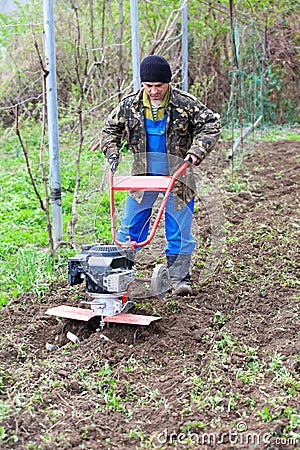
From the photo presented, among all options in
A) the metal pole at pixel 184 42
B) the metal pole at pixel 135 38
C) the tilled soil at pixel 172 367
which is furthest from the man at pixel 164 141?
the metal pole at pixel 184 42

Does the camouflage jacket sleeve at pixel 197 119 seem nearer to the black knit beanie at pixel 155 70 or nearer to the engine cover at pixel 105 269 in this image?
the black knit beanie at pixel 155 70

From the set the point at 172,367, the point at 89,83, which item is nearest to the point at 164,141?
the point at 172,367

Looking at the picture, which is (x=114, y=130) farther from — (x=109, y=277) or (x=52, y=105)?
(x=109, y=277)

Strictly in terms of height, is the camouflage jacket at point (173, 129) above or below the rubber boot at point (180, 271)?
above

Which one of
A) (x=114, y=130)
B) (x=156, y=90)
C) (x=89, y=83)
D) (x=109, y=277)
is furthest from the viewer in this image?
(x=89, y=83)

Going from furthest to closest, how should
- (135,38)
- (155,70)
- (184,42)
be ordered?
1. (184,42)
2. (135,38)
3. (155,70)

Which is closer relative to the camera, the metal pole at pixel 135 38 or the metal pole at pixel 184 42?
the metal pole at pixel 135 38

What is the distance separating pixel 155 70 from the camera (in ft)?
15.1

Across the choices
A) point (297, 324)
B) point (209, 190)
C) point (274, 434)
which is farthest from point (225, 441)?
point (209, 190)

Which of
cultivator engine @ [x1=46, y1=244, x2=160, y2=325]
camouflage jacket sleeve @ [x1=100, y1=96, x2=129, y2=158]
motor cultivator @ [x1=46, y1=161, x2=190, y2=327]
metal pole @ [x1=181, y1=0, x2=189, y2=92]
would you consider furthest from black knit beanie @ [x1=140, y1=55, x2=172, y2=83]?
metal pole @ [x1=181, y1=0, x2=189, y2=92]

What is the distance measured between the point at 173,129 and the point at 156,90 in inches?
13.2

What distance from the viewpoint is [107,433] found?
10.3 ft

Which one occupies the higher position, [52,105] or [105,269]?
[52,105]

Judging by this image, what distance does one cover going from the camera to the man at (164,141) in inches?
187
